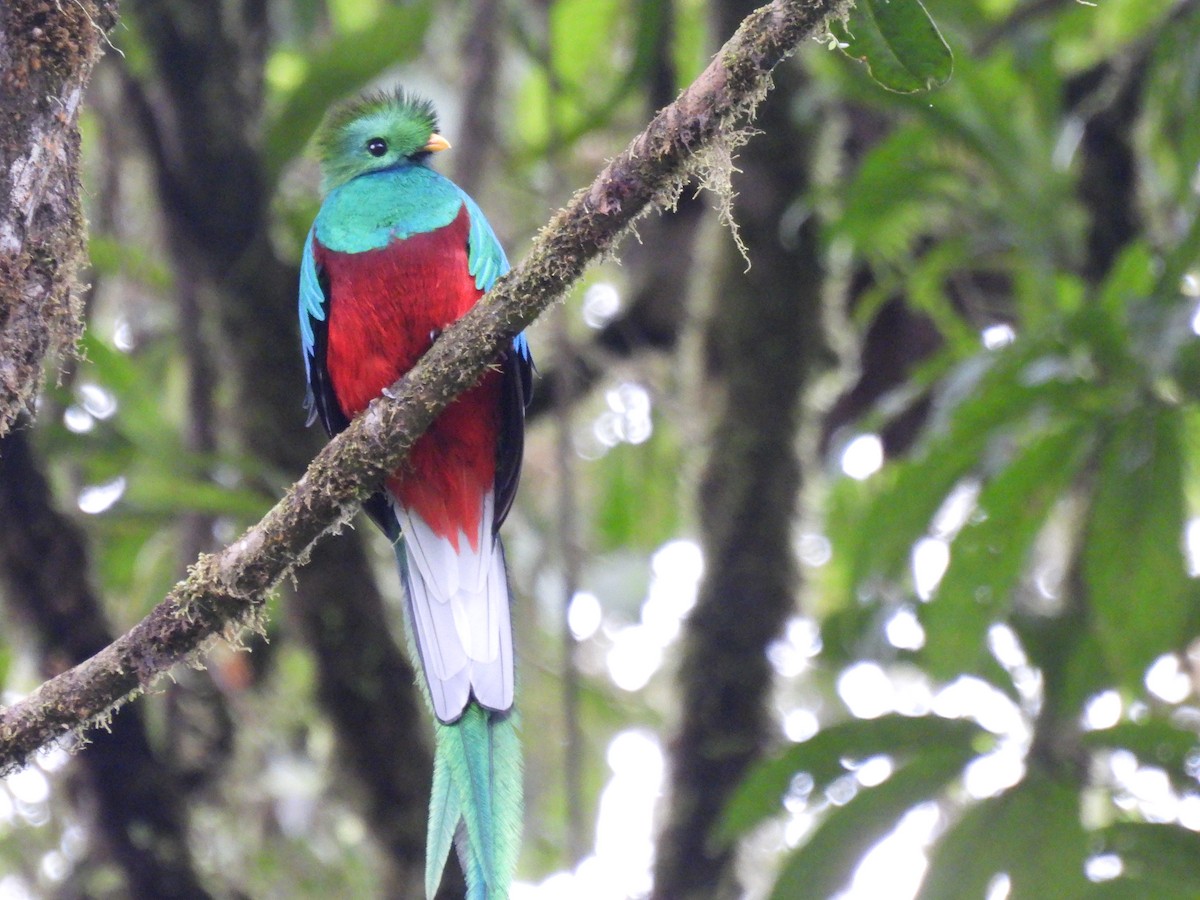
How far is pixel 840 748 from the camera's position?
364cm

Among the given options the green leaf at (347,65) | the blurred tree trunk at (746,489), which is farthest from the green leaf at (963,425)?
→ the green leaf at (347,65)

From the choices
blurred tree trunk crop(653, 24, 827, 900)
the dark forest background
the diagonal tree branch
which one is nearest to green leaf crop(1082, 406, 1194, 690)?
the dark forest background

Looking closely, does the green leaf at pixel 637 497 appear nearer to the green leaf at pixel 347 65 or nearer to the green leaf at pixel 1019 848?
the green leaf at pixel 347 65

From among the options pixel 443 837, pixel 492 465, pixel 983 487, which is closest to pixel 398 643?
pixel 492 465

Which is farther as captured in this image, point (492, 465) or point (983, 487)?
A: point (983, 487)

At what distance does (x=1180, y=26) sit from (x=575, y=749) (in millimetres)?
2629

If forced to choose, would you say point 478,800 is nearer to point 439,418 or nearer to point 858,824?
point 439,418

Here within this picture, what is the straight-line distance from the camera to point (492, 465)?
3271mm

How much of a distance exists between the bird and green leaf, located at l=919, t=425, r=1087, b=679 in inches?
47.3

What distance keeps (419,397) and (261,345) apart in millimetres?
2148

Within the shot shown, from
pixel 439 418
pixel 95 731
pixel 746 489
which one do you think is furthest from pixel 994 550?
pixel 95 731

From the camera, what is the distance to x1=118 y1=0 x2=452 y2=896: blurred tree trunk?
394 cm

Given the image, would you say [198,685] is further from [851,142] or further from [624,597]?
[851,142]

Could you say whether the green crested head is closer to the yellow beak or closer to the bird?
the yellow beak
